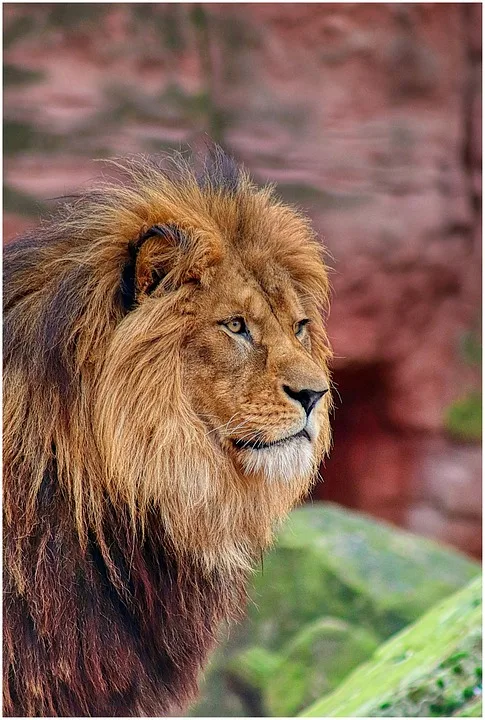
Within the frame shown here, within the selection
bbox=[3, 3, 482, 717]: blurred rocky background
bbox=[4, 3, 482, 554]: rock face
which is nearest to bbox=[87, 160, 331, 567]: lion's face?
bbox=[3, 3, 482, 717]: blurred rocky background

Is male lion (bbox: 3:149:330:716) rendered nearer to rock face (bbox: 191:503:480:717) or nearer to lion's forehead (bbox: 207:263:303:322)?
lion's forehead (bbox: 207:263:303:322)

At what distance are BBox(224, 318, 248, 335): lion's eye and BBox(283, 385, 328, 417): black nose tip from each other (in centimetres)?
19

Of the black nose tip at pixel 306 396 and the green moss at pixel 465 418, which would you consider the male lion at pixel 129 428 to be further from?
the green moss at pixel 465 418

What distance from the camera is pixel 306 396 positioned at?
2.59 meters

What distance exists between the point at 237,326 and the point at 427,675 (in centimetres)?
136

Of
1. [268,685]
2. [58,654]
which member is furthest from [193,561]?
[268,685]

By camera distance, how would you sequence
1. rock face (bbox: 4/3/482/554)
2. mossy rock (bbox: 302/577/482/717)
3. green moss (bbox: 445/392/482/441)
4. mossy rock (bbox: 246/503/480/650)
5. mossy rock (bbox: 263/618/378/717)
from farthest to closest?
green moss (bbox: 445/392/482/441) < rock face (bbox: 4/3/482/554) < mossy rock (bbox: 246/503/480/650) < mossy rock (bbox: 263/618/378/717) < mossy rock (bbox: 302/577/482/717)

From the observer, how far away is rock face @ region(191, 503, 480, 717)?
192 inches

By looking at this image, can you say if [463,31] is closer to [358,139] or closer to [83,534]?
[358,139]

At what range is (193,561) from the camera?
8.84ft

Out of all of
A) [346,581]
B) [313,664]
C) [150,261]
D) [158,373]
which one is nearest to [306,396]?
[158,373]

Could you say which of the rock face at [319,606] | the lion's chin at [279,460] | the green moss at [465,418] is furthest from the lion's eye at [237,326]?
the green moss at [465,418]

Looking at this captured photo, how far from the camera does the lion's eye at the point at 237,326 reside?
8.57 feet

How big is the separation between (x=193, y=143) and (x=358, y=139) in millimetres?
1245
